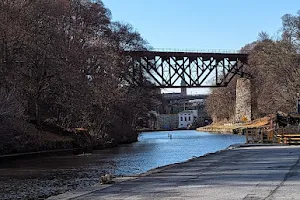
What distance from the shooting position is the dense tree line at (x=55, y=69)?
4331 centimetres

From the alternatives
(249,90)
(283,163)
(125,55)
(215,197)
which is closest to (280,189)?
(215,197)

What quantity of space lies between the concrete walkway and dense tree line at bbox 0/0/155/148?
22202 mm

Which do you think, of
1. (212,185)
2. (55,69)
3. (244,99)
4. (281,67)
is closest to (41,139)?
(55,69)

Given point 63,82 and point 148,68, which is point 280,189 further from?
point 148,68

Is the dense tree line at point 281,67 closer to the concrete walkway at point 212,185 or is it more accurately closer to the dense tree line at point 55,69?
the dense tree line at point 55,69

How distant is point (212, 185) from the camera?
17156mm

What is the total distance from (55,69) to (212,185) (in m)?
32.8

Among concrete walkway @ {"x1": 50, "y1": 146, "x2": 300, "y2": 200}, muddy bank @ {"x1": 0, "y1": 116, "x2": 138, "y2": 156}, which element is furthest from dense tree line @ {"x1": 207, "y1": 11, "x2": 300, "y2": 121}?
concrete walkway @ {"x1": 50, "y1": 146, "x2": 300, "y2": 200}

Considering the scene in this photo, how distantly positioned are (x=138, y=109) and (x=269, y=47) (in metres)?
23.9

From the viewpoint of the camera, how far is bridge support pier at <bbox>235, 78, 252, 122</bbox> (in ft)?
342

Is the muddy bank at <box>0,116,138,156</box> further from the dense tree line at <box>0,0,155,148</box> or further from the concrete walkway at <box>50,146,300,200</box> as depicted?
the concrete walkway at <box>50,146,300,200</box>

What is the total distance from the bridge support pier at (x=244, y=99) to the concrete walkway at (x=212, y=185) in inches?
3184

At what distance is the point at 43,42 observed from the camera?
46031mm

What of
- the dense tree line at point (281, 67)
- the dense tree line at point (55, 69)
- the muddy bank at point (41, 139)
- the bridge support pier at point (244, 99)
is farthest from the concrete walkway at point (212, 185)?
the bridge support pier at point (244, 99)
